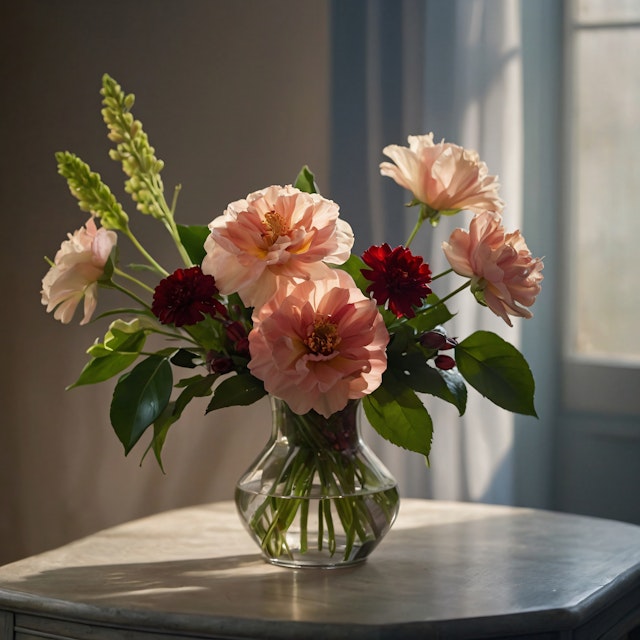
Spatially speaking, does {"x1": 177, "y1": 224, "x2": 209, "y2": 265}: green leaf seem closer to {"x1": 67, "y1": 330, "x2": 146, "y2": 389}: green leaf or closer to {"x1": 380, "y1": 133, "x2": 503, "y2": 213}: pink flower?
{"x1": 67, "y1": 330, "x2": 146, "y2": 389}: green leaf

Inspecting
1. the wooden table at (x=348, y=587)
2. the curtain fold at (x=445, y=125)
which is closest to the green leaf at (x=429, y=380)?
the wooden table at (x=348, y=587)

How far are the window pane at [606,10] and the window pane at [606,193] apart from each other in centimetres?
3

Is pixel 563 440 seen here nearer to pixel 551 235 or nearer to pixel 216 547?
pixel 551 235

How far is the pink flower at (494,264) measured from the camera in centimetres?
116

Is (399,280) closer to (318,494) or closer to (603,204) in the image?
(318,494)

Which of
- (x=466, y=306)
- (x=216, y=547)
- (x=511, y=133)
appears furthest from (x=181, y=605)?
(x=511, y=133)

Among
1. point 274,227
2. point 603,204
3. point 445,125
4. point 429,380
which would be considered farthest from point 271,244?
point 603,204

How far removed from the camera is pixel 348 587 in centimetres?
122

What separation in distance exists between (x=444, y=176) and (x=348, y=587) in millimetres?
483

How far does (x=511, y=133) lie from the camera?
2020 millimetres

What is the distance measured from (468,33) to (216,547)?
109 cm

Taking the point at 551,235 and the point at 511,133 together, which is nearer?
the point at 511,133

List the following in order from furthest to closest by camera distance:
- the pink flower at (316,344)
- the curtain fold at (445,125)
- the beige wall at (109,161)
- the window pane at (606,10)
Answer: the beige wall at (109,161) < the window pane at (606,10) < the curtain fold at (445,125) < the pink flower at (316,344)

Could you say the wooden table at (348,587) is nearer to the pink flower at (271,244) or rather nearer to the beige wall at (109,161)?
the pink flower at (271,244)
